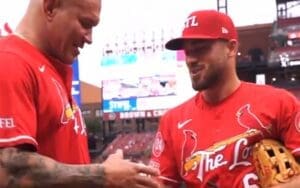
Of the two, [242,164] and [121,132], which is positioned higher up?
[242,164]

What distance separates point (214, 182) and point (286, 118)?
40 centimetres

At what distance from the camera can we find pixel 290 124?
264 cm

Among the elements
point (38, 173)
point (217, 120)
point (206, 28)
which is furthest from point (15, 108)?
point (206, 28)

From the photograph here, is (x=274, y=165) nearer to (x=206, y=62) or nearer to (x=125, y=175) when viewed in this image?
(x=206, y=62)

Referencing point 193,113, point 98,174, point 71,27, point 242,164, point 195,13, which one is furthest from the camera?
point 195,13

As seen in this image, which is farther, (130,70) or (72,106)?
(130,70)

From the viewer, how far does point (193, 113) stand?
2900 millimetres

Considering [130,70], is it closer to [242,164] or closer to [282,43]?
[282,43]

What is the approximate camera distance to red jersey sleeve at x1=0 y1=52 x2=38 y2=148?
1609 millimetres

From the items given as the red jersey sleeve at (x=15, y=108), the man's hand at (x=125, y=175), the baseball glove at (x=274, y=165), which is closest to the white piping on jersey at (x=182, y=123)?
the baseball glove at (x=274, y=165)

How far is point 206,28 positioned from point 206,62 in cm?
18

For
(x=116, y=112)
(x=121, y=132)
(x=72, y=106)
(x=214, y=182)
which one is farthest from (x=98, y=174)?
(x=121, y=132)

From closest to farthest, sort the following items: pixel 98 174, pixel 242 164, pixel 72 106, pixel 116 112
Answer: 1. pixel 98 174
2. pixel 72 106
3. pixel 242 164
4. pixel 116 112

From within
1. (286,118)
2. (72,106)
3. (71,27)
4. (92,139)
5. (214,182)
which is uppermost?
(71,27)
